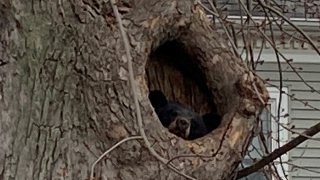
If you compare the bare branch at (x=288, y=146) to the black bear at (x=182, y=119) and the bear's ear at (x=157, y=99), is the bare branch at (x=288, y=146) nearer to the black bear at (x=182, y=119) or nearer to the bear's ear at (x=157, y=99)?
the black bear at (x=182, y=119)

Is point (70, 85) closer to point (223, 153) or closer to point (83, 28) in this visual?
point (83, 28)

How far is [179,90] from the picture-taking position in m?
3.87

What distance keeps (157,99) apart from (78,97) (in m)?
0.76

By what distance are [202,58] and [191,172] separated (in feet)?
2.24

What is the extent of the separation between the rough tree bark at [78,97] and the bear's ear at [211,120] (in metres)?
0.21

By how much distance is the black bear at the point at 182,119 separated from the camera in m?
3.45

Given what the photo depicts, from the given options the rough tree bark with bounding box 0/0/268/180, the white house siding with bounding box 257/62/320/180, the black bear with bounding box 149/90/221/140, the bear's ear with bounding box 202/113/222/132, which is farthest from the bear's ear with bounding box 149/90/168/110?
the white house siding with bounding box 257/62/320/180

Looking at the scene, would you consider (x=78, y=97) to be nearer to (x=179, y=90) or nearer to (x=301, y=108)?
(x=179, y=90)

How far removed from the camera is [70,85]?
9.57ft

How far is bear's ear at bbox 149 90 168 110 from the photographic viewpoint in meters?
3.62

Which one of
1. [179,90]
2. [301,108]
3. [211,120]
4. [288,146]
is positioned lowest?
[301,108]

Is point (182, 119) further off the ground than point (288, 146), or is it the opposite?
point (182, 119)

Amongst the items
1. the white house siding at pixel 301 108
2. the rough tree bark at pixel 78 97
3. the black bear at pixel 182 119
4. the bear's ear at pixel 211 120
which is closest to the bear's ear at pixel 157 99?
the black bear at pixel 182 119

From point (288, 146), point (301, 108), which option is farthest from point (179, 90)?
point (301, 108)
